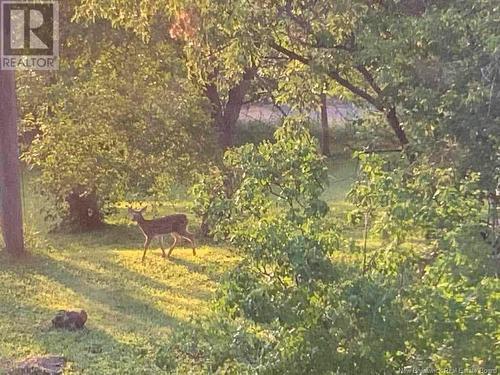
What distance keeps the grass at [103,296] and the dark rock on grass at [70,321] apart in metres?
0.09

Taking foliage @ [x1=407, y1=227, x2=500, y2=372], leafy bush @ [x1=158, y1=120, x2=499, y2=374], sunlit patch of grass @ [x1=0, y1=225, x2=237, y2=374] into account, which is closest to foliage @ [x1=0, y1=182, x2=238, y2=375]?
sunlit patch of grass @ [x1=0, y1=225, x2=237, y2=374]

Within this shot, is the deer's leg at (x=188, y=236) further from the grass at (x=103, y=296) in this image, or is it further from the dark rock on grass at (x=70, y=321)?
the dark rock on grass at (x=70, y=321)

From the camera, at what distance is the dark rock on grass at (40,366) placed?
6.83 meters

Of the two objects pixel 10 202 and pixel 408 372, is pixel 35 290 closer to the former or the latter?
pixel 10 202

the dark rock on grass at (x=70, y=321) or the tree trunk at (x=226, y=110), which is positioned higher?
the tree trunk at (x=226, y=110)

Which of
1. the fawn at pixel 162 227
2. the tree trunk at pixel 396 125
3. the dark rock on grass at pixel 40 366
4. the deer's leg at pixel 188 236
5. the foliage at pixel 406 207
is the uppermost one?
the tree trunk at pixel 396 125

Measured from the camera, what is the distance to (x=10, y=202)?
1168 cm

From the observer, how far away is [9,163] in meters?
11.6

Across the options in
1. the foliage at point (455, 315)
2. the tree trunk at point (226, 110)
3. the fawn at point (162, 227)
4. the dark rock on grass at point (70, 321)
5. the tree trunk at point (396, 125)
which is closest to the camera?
the foliage at point (455, 315)

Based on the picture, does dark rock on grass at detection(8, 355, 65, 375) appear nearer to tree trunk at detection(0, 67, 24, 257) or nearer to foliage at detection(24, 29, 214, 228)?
tree trunk at detection(0, 67, 24, 257)

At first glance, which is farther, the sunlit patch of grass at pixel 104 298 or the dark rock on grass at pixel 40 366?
the sunlit patch of grass at pixel 104 298

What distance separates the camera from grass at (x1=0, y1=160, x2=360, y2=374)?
306 inches

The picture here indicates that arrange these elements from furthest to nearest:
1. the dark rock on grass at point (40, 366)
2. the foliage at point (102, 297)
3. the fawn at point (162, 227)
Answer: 1. the fawn at point (162, 227)
2. the foliage at point (102, 297)
3. the dark rock on grass at point (40, 366)

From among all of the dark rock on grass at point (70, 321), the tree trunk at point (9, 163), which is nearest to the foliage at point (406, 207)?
the dark rock on grass at point (70, 321)
